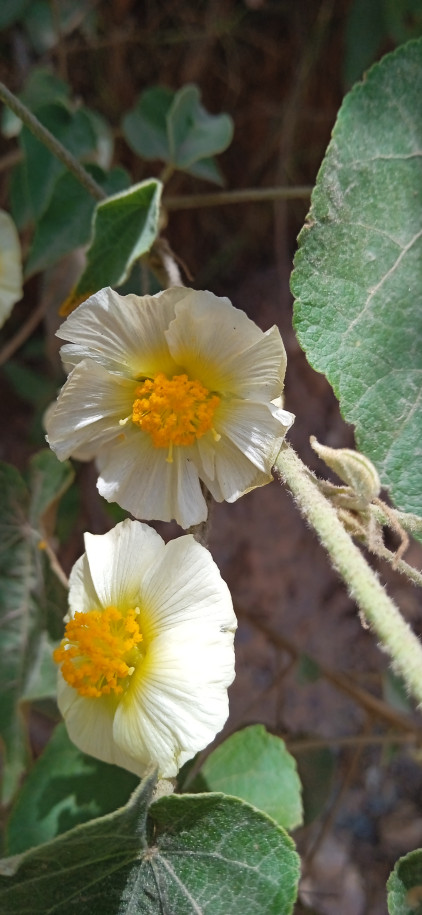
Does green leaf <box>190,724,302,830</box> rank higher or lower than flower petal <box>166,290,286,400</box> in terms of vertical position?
lower

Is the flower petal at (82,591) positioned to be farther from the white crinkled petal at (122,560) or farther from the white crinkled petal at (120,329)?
the white crinkled petal at (120,329)

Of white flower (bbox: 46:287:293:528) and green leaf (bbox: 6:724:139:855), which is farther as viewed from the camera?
green leaf (bbox: 6:724:139:855)

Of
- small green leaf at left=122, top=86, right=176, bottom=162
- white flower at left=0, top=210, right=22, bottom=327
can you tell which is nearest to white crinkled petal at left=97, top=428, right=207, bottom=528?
white flower at left=0, top=210, right=22, bottom=327

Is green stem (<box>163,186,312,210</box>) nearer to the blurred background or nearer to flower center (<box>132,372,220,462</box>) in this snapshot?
the blurred background

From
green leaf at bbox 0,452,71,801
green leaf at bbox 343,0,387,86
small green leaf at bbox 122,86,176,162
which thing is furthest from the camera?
green leaf at bbox 343,0,387,86

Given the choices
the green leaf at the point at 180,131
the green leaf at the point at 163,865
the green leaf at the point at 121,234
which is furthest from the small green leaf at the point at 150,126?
the green leaf at the point at 163,865

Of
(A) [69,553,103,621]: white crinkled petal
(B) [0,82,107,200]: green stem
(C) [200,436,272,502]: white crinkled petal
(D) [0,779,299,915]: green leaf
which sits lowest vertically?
(D) [0,779,299,915]: green leaf
